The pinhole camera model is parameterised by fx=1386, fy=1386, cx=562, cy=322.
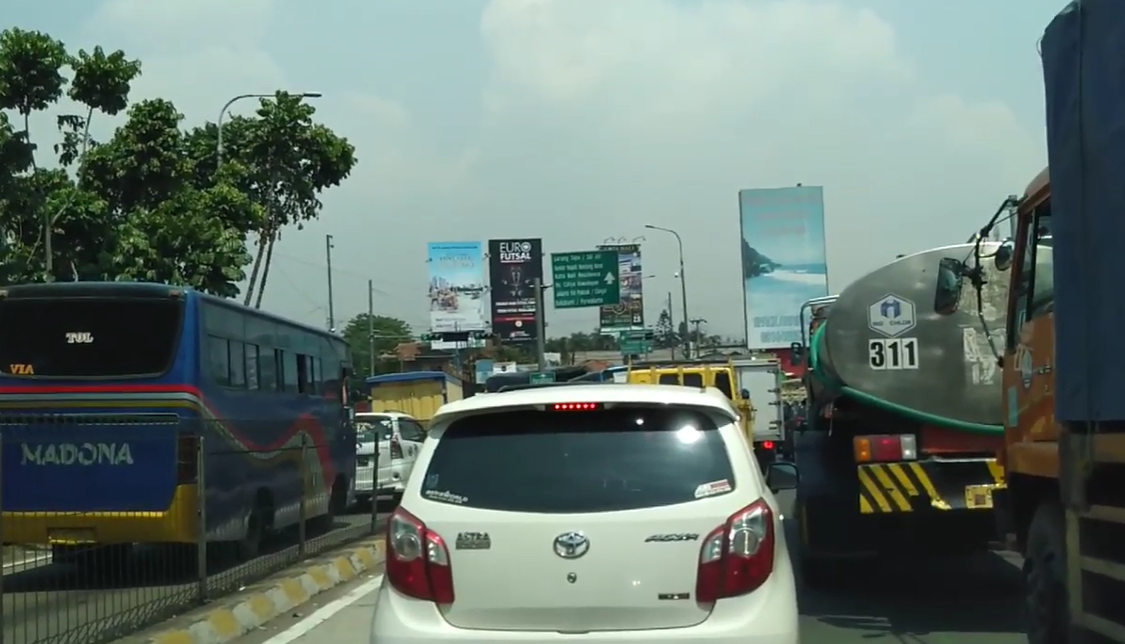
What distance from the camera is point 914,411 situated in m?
9.73

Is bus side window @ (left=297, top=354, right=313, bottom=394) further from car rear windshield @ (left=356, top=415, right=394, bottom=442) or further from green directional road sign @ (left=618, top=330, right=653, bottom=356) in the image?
green directional road sign @ (left=618, top=330, right=653, bottom=356)

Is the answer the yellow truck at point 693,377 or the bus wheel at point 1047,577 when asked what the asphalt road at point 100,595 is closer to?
the bus wheel at point 1047,577

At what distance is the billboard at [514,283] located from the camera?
5494 centimetres

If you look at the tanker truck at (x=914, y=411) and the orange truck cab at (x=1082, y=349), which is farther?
the tanker truck at (x=914, y=411)

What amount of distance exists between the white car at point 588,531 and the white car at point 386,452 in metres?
13.2

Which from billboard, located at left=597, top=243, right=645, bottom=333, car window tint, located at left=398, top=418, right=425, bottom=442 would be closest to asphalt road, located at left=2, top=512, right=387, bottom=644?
car window tint, located at left=398, top=418, right=425, bottom=442

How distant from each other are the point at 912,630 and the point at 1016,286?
2.55 m

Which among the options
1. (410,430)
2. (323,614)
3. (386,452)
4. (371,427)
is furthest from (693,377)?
(323,614)

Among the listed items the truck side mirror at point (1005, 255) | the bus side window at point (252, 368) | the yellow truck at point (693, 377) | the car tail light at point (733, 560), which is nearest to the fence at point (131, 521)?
the bus side window at point (252, 368)

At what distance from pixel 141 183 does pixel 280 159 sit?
4.67 m

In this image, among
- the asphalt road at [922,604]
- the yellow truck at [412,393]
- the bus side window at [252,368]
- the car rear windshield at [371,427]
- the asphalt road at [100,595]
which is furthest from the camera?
the yellow truck at [412,393]

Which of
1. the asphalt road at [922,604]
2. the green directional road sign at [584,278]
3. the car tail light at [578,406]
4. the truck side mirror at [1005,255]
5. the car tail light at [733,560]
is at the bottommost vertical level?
the asphalt road at [922,604]

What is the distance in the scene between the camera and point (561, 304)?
5272 cm

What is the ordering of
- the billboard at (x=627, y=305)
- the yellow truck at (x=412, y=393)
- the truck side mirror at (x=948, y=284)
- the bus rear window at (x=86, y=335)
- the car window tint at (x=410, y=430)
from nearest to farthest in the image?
the truck side mirror at (x=948, y=284)
the bus rear window at (x=86, y=335)
the car window tint at (x=410, y=430)
the yellow truck at (x=412, y=393)
the billboard at (x=627, y=305)
